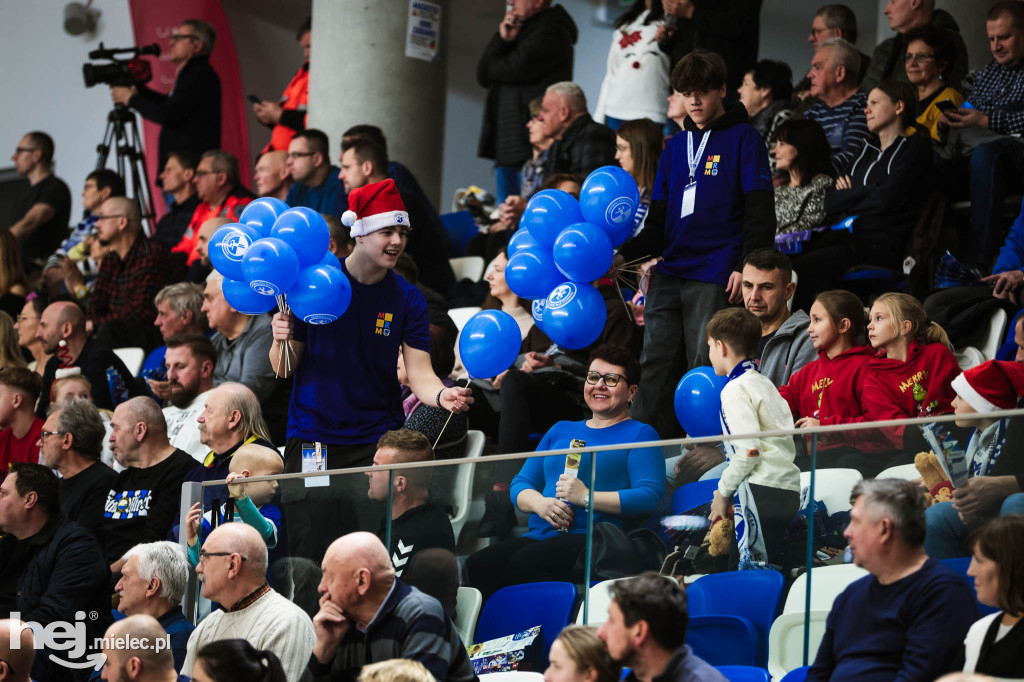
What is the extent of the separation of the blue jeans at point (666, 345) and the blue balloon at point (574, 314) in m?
0.35

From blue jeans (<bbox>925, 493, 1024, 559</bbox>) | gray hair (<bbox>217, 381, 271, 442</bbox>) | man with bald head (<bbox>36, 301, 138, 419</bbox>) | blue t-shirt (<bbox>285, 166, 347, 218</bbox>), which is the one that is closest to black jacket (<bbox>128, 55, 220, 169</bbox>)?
blue t-shirt (<bbox>285, 166, 347, 218</bbox>)

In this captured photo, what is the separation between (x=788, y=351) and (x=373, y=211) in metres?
1.54

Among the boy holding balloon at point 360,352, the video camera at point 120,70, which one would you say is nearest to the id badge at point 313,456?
the boy holding balloon at point 360,352

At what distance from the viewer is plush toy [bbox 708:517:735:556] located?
3338 millimetres

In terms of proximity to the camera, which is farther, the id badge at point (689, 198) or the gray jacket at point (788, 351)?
the id badge at point (689, 198)

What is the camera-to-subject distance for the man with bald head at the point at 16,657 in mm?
3988

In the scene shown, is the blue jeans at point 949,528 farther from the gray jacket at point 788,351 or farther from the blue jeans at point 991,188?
the blue jeans at point 991,188

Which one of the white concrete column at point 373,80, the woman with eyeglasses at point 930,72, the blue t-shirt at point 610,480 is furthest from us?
the white concrete column at point 373,80

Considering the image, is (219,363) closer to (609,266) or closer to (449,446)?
(449,446)

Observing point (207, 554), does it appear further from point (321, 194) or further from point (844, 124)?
point (844, 124)

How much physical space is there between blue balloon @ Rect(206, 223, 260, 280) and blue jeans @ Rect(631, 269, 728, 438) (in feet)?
5.16

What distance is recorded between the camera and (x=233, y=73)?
36.2 feet

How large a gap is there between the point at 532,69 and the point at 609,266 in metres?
2.86

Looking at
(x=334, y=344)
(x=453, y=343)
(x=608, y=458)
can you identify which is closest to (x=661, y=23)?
(x=453, y=343)
